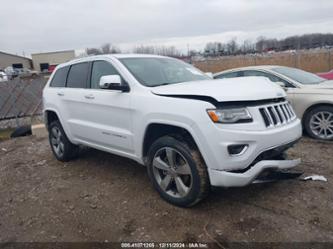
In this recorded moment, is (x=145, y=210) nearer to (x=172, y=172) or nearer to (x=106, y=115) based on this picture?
(x=172, y=172)

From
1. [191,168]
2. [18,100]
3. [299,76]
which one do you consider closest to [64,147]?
[191,168]

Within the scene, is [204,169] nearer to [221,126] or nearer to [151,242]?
[221,126]

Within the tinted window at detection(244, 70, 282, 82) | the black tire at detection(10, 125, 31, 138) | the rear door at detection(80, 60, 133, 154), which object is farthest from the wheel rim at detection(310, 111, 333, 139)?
the black tire at detection(10, 125, 31, 138)

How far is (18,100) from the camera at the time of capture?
1041 cm

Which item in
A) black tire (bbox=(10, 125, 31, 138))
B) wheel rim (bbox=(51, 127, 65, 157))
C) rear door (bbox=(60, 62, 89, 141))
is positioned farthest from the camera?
black tire (bbox=(10, 125, 31, 138))

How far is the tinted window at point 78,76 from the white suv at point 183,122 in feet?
0.11

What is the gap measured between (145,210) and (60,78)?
2.95 m

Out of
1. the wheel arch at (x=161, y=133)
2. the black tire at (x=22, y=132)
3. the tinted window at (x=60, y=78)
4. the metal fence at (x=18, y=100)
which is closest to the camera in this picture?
the wheel arch at (x=161, y=133)

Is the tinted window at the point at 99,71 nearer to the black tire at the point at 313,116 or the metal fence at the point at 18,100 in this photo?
the black tire at the point at 313,116

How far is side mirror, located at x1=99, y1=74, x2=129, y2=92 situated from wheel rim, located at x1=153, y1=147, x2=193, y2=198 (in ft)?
2.98

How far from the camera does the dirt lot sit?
2.77 meters

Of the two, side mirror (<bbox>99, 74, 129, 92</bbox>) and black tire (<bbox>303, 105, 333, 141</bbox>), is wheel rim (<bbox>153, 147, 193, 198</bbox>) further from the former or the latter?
black tire (<bbox>303, 105, 333, 141</bbox>)

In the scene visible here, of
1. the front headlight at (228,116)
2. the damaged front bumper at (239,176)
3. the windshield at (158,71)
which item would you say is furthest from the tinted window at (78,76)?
the damaged front bumper at (239,176)

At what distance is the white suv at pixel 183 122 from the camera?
268 centimetres
